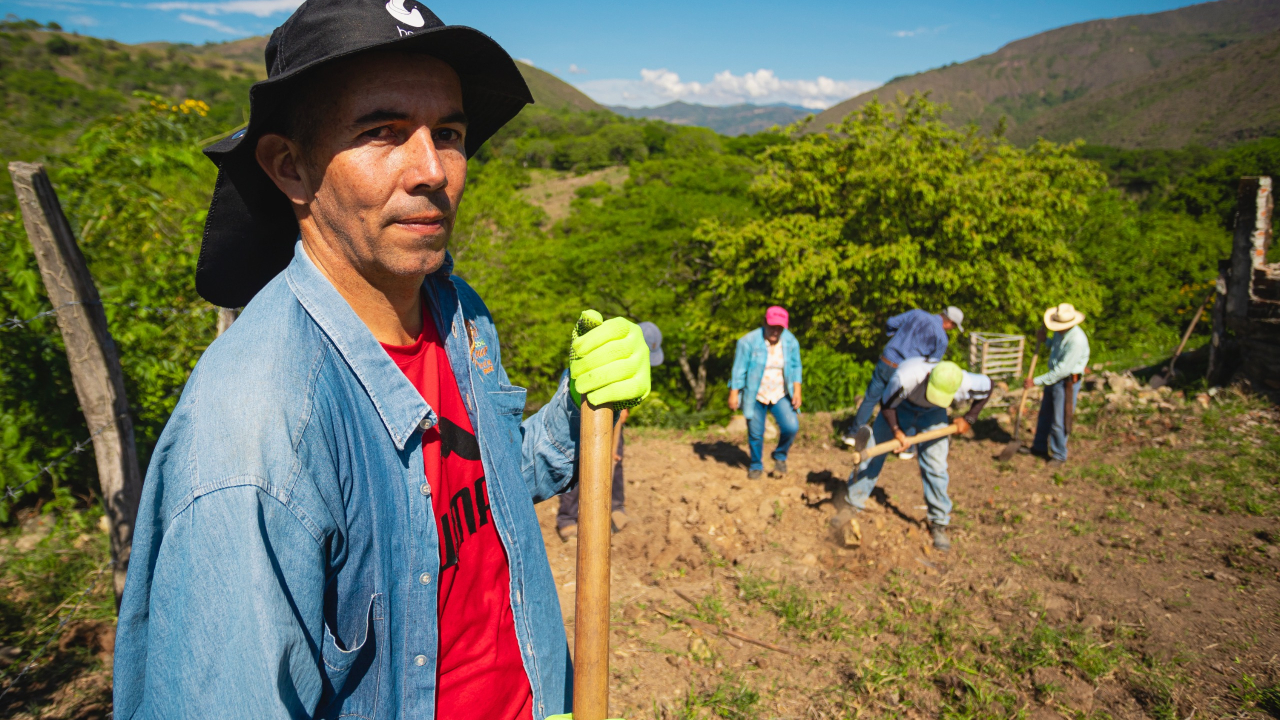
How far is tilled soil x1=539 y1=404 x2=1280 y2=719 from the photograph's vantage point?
350cm

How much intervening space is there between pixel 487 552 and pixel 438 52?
3.46 ft

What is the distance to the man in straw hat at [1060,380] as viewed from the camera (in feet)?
21.5

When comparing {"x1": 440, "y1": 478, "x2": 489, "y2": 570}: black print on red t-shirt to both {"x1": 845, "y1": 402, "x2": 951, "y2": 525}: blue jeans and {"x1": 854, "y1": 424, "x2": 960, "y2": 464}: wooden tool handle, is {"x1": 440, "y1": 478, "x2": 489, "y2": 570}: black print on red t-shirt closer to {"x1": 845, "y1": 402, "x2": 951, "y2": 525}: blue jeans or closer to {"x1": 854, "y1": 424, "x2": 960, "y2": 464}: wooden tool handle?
{"x1": 854, "y1": 424, "x2": 960, "y2": 464}: wooden tool handle

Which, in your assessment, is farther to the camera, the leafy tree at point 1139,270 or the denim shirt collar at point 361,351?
the leafy tree at point 1139,270

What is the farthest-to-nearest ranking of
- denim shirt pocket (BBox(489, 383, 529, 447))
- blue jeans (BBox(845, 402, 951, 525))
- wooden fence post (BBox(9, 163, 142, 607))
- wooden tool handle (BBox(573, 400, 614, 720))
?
blue jeans (BBox(845, 402, 951, 525)), wooden fence post (BBox(9, 163, 142, 607)), denim shirt pocket (BBox(489, 383, 529, 447)), wooden tool handle (BBox(573, 400, 614, 720))

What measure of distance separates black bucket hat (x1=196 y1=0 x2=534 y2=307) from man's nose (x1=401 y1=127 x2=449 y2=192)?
0.16 m

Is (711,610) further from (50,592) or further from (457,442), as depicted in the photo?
(50,592)

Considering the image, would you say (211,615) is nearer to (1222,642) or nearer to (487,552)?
(487,552)

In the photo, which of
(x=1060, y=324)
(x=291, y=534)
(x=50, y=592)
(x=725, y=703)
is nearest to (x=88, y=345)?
(x=50, y=592)

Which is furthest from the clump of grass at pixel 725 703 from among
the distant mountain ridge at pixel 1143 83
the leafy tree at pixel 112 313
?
the distant mountain ridge at pixel 1143 83

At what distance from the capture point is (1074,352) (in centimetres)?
657

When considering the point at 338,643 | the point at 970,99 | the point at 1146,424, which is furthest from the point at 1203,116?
the point at 970,99

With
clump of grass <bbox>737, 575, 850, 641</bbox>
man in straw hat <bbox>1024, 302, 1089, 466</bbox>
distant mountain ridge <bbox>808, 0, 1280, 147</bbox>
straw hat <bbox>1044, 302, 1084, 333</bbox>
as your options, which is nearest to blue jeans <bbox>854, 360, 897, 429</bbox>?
man in straw hat <bbox>1024, 302, 1089, 466</bbox>

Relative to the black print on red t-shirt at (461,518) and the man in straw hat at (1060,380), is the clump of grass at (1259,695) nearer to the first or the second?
the man in straw hat at (1060,380)
